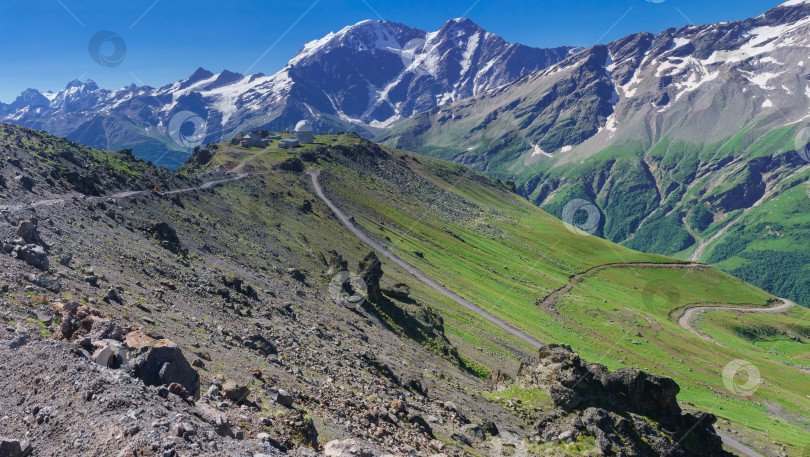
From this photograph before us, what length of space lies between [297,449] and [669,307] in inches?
6139

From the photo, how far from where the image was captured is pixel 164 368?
15.8m

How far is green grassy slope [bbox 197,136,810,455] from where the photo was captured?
7250 centimetres

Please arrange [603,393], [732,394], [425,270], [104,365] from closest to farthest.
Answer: [104,365] → [603,393] → [732,394] → [425,270]

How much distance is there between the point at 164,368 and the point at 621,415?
33518 mm

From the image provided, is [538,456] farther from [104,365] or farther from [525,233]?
[525,233]

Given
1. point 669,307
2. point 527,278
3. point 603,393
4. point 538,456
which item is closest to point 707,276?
point 669,307

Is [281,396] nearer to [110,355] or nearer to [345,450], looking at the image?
[345,450]

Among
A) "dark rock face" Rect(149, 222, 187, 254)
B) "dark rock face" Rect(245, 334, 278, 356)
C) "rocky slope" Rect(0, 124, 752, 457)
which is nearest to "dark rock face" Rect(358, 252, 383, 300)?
"rocky slope" Rect(0, 124, 752, 457)

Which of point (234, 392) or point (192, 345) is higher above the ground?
point (234, 392)

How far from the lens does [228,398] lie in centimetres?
1748

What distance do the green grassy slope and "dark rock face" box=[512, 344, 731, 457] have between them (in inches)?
711

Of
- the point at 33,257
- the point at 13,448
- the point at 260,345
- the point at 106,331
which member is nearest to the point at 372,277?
the point at 260,345

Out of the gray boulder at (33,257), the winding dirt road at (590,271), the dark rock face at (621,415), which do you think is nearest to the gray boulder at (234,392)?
the gray boulder at (33,257)

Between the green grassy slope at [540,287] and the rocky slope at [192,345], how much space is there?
15176 millimetres
